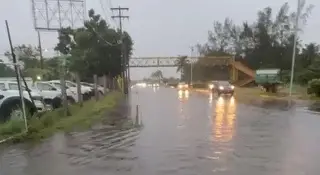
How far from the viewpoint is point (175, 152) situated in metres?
10.8

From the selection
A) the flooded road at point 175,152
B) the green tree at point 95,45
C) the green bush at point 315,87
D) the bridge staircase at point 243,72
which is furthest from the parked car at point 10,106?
the bridge staircase at point 243,72

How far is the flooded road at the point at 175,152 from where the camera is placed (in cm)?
878

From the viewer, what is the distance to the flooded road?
8781 millimetres

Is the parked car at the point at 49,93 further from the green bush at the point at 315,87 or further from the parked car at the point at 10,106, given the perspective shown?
the green bush at the point at 315,87

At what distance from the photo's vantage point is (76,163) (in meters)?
9.49

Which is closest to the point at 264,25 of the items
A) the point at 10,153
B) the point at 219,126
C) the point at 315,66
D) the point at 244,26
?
the point at 244,26

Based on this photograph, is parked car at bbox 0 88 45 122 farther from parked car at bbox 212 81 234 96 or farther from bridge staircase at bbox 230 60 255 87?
bridge staircase at bbox 230 60 255 87

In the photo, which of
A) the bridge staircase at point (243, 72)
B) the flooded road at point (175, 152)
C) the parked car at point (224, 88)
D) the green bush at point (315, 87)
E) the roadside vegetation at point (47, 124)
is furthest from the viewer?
the bridge staircase at point (243, 72)

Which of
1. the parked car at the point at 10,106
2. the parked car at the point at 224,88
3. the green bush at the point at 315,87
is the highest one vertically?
the parked car at the point at 10,106

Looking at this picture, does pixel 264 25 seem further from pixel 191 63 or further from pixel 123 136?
pixel 123 136

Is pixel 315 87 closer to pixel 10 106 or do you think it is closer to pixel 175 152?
pixel 10 106

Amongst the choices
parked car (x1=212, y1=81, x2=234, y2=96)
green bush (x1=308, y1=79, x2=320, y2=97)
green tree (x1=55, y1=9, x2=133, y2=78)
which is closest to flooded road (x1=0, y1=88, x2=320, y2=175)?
green bush (x1=308, y1=79, x2=320, y2=97)

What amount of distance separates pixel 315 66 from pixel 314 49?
149 ft

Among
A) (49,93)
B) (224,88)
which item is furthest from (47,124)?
(224,88)
